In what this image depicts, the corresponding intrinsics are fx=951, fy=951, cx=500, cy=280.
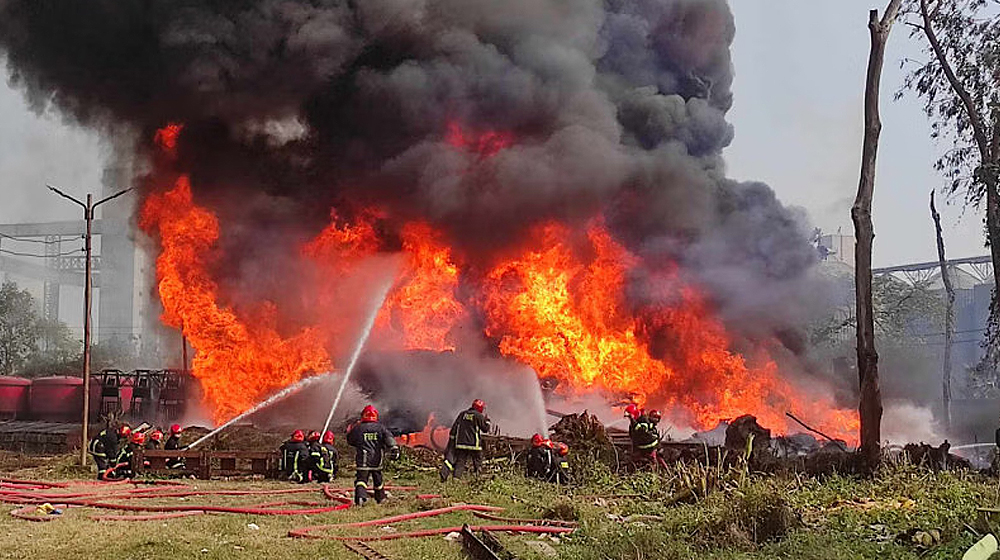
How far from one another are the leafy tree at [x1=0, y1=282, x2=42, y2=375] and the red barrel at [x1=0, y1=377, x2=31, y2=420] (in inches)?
1032

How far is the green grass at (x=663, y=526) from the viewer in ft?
27.7

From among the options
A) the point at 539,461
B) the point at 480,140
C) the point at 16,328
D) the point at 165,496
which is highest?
the point at 480,140

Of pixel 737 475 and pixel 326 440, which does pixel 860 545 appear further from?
pixel 326 440

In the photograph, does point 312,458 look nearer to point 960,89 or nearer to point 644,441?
point 644,441

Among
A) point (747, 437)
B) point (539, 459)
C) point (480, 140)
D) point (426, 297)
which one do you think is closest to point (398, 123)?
point (480, 140)

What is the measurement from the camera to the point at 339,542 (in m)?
9.66

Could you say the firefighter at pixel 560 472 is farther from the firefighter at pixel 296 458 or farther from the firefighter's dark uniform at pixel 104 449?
the firefighter's dark uniform at pixel 104 449

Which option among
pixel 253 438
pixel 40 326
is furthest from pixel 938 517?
pixel 40 326

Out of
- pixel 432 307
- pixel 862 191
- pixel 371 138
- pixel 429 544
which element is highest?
pixel 371 138

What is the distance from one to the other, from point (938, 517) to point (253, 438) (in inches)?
586

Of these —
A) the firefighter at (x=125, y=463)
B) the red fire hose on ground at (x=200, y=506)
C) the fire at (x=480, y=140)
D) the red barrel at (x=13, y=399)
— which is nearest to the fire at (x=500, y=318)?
the fire at (x=480, y=140)

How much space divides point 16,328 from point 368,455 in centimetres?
5300

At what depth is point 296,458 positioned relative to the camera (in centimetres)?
1662

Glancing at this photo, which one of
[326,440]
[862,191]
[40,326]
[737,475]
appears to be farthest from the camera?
[40,326]
